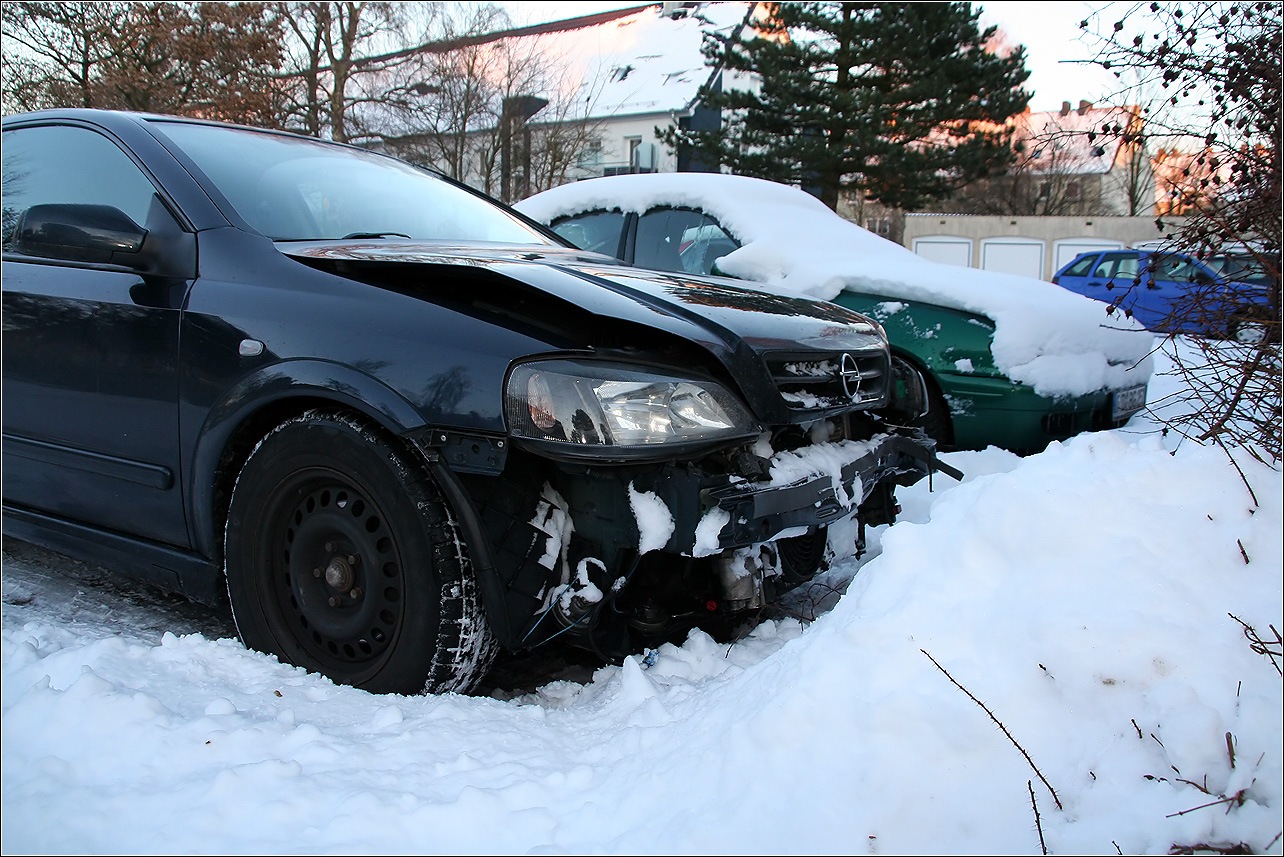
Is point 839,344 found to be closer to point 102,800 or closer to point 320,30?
point 102,800

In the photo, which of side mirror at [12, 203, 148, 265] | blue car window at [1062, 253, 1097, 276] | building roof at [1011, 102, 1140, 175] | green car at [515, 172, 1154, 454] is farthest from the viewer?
blue car window at [1062, 253, 1097, 276]

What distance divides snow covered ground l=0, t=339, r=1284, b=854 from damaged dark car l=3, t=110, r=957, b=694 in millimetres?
285

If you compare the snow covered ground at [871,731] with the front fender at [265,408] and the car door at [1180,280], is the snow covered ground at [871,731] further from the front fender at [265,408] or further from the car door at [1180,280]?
the front fender at [265,408]

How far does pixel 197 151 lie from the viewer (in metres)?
3.04

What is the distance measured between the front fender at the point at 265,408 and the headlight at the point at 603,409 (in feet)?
0.94

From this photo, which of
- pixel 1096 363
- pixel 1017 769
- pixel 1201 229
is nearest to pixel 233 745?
pixel 1017 769

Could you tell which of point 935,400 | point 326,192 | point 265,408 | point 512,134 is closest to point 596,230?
point 935,400

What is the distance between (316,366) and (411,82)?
81.2 feet

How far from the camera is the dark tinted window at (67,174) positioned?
2977 millimetres

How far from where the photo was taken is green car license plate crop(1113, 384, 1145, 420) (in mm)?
5073

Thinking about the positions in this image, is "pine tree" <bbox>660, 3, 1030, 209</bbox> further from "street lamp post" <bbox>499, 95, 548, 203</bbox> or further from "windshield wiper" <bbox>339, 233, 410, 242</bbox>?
"windshield wiper" <bbox>339, 233, 410, 242</bbox>

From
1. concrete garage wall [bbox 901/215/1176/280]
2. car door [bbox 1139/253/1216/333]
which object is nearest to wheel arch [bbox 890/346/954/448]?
car door [bbox 1139/253/1216/333]

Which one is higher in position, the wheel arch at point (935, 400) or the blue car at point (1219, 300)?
the blue car at point (1219, 300)

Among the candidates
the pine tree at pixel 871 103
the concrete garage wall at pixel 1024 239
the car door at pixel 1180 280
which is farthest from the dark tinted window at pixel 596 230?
the concrete garage wall at pixel 1024 239
